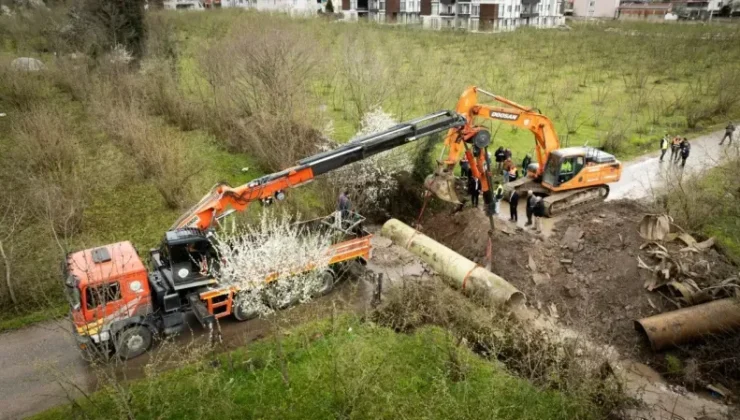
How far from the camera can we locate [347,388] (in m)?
10.2

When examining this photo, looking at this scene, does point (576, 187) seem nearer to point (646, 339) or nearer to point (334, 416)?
point (646, 339)

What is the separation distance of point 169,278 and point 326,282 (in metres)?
4.38

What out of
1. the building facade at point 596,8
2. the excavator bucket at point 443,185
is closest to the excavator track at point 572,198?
the excavator bucket at point 443,185

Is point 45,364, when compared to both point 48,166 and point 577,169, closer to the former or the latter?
point 48,166

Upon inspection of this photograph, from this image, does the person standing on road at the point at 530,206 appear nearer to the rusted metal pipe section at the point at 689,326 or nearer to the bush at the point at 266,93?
the rusted metal pipe section at the point at 689,326

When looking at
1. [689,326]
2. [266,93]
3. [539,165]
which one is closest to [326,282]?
[689,326]

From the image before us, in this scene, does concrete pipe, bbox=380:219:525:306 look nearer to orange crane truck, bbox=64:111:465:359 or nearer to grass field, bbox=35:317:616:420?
grass field, bbox=35:317:616:420

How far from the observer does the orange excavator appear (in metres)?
17.0

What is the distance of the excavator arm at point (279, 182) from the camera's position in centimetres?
1308

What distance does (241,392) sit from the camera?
11.0 metres

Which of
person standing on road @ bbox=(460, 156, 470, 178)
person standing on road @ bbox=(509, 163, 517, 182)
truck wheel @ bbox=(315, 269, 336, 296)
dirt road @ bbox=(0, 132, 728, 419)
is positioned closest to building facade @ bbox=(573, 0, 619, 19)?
person standing on road @ bbox=(509, 163, 517, 182)

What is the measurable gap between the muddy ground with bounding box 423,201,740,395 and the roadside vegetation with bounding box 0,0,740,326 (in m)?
6.66

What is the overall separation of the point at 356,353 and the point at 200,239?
495 cm

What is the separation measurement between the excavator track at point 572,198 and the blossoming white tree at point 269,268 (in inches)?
403
